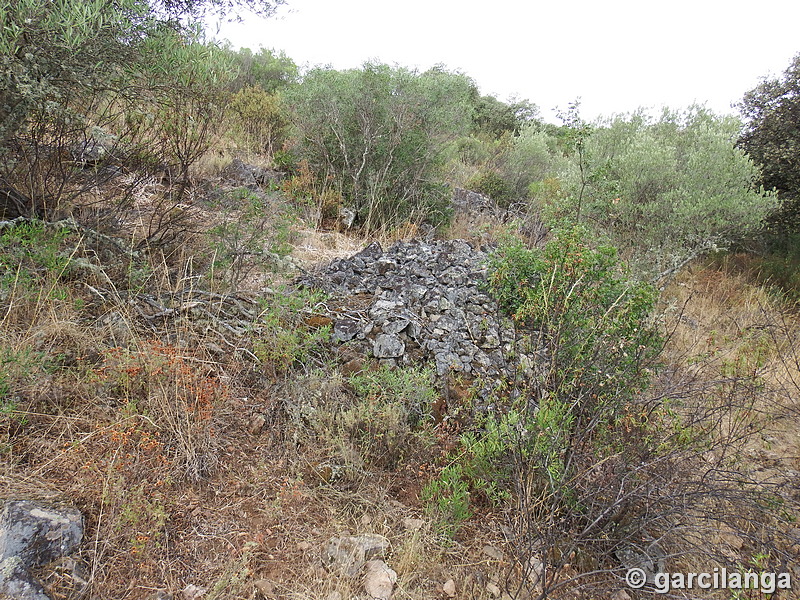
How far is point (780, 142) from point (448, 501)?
8356 mm

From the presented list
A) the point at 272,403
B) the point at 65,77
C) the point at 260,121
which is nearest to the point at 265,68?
the point at 260,121

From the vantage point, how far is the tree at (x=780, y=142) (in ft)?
21.8

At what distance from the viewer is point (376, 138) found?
6.73 metres

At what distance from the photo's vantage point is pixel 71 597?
1.60 m

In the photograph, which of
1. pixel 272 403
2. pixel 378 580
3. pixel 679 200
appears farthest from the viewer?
pixel 679 200

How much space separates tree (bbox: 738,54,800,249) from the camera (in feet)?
21.8

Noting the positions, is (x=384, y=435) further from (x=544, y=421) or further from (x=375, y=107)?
(x=375, y=107)

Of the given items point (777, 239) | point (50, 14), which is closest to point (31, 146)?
point (50, 14)

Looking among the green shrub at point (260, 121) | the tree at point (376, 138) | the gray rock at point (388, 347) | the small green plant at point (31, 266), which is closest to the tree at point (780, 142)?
the tree at point (376, 138)

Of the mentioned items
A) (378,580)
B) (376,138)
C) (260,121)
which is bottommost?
(378,580)

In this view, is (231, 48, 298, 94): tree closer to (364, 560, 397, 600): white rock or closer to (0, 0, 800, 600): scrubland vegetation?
(0, 0, 800, 600): scrubland vegetation

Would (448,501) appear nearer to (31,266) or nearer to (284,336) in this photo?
(284,336)

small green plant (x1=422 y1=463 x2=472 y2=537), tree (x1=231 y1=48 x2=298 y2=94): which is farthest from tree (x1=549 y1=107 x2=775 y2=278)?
tree (x1=231 y1=48 x2=298 y2=94)

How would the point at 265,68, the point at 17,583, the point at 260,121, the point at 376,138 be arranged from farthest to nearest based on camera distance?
1. the point at 265,68
2. the point at 260,121
3. the point at 376,138
4. the point at 17,583
